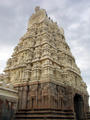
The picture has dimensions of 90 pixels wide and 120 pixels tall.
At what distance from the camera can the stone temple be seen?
17875mm

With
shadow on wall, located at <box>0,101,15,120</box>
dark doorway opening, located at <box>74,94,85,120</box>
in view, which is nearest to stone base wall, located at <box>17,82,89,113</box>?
shadow on wall, located at <box>0,101,15,120</box>

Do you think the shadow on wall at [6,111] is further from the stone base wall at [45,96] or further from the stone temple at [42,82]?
the stone base wall at [45,96]

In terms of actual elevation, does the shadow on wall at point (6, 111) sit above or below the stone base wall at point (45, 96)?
→ below

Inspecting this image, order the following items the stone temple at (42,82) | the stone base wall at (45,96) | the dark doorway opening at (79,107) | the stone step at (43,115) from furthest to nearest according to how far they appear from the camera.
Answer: the dark doorway opening at (79,107) < the stone temple at (42,82) < the stone base wall at (45,96) < the stone step at (43,115)

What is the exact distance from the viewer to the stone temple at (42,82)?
17875 mm

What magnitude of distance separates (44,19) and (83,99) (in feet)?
70.4

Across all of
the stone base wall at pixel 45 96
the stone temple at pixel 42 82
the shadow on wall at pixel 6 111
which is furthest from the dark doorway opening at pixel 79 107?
the shadow on wall at pixel 6 111

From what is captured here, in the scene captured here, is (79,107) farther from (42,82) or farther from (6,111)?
(6,111)

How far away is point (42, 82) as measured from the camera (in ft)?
63.5

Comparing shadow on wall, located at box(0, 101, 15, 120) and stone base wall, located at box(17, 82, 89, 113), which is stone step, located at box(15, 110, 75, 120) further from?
shadow on wall, located at box(0, 101, 15, 120)

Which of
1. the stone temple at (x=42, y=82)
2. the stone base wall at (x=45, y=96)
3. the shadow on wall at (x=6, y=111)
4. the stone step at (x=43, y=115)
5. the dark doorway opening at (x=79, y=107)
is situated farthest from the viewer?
the dark doorway opening at (x=79, y=107)

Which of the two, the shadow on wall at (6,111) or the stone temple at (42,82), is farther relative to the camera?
the stone temple at (42,82)

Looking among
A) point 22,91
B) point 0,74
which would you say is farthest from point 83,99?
point 0,74

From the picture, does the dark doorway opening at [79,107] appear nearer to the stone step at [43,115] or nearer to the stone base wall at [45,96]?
the stone base wall at [45,96]
